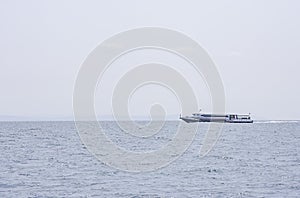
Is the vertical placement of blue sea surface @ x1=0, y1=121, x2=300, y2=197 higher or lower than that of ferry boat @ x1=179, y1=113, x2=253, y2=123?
lower

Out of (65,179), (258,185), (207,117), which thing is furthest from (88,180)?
(207,117)

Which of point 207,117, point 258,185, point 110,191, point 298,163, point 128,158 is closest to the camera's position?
point 110,191

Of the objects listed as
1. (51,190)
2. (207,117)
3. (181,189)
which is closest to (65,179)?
(51,190)

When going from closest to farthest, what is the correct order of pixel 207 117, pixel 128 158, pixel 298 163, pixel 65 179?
pixel 65 179 → pixel 298 163 → pixel 128 158 → pixel 207 117

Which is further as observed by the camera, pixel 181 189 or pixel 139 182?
pixel 139 182

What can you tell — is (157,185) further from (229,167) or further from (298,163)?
(298,163)

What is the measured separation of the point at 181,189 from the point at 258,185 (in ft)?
18.1

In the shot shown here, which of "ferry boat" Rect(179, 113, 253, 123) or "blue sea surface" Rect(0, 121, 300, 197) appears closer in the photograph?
"blue sea surface" Rect(0, 121, 300, 197)

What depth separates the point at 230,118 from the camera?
19600cm

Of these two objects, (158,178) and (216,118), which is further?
(216,118)

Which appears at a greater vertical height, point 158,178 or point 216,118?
point 216,118

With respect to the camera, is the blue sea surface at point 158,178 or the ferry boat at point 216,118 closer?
the blue sea surface at point 158,178

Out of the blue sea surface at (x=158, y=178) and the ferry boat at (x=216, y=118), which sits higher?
the ferry boat at (x=216, y=118)

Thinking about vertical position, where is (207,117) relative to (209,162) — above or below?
above
